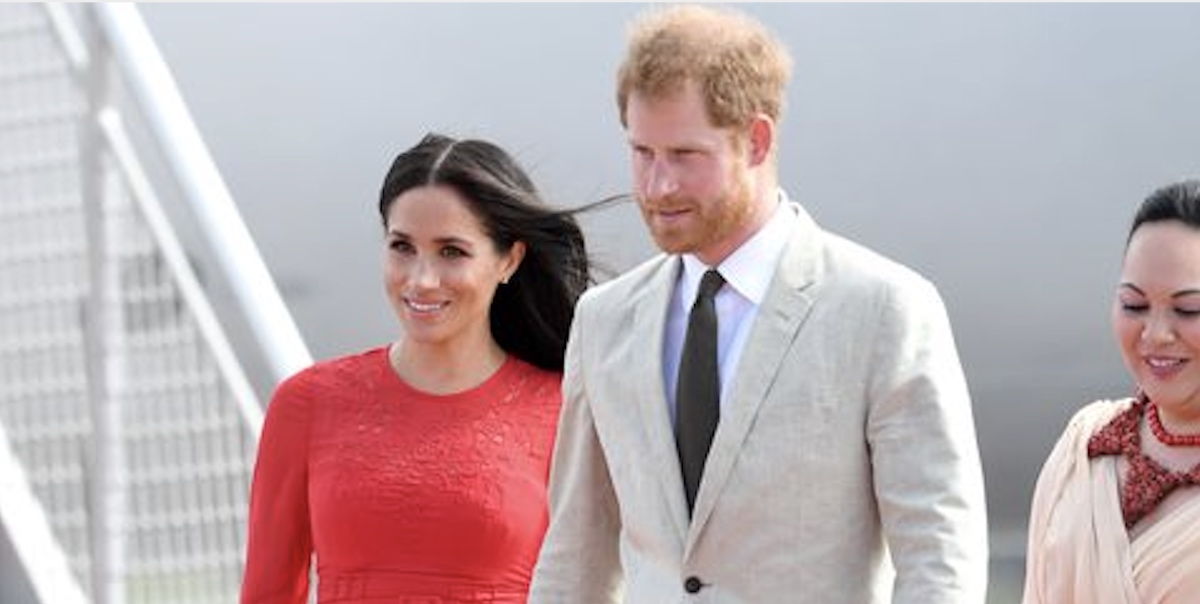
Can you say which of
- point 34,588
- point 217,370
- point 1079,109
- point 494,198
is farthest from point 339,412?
point 1079,109

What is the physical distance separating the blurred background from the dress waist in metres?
4.17

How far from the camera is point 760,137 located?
10.5 feet

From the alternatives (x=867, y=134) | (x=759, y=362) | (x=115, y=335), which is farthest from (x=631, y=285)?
(x=867, y=134)

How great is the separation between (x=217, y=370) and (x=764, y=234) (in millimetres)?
1710

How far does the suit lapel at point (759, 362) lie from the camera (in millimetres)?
3176

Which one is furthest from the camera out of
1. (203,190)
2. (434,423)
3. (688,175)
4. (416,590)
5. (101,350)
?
(101,350)

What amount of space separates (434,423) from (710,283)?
84 cm

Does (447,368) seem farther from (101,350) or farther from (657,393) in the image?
(101,350)

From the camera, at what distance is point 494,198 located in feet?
13.1

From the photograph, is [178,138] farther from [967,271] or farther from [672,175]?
[967,271]

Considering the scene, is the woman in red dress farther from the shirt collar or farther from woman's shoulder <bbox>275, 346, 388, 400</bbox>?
the shirt collar

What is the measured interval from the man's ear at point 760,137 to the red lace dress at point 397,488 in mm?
884

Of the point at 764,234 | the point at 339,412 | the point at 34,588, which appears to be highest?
the point at 764,234

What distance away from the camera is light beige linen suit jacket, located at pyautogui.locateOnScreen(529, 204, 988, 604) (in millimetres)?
3127
